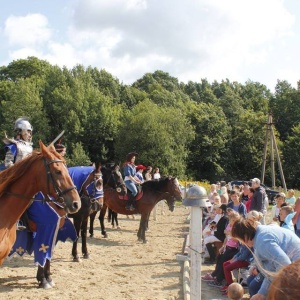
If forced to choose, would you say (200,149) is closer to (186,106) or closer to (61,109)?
(186,106)

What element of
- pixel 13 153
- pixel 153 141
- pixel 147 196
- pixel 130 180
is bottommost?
pixel 147 196

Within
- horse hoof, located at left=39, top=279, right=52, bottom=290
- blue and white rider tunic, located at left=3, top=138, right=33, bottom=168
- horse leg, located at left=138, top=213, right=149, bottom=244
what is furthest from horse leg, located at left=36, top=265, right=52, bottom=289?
horse leg, located at left=138, top=213, right=149, bottom=244

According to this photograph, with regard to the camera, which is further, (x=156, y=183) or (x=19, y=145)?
(x=156, y=183)

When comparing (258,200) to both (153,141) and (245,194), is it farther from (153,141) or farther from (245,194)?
(153,141)

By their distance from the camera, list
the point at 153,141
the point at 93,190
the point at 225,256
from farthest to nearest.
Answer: the point at 153,141 → the point at 93,190 → the point at 225,256

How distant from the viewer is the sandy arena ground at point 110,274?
22.9ft

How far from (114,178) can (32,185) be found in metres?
6.29

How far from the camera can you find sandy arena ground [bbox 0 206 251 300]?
Result: 6984mm

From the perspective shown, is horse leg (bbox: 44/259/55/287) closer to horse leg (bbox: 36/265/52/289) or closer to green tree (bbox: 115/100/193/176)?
horse leg (bbox: 36/265/52/289)

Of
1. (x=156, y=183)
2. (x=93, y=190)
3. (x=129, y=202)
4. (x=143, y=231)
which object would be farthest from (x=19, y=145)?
(x=156, y=183)

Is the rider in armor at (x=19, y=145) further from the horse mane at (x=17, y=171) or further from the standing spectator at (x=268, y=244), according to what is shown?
the standing spectator at (x=268, y=244)

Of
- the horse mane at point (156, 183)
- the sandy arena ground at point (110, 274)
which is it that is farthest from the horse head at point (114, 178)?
the sandy arena ground at point (110, 274)

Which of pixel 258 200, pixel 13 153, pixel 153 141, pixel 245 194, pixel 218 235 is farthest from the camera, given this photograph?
pixel 153 141

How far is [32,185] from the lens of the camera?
5.68 metres
